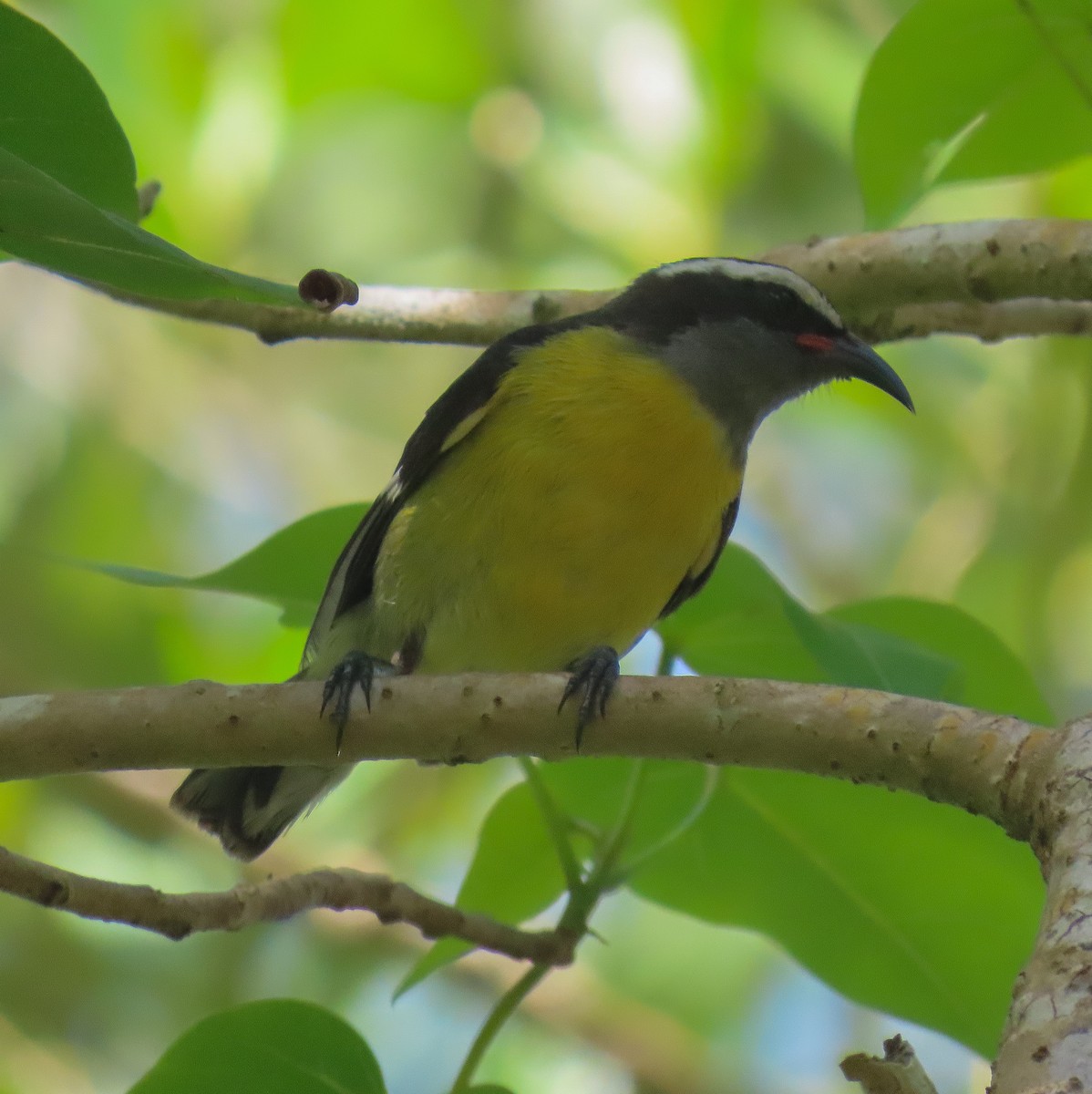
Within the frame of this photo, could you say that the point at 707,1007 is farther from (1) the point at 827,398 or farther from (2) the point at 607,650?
(2) the point at 607,650

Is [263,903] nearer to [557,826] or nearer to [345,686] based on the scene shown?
[345,686]

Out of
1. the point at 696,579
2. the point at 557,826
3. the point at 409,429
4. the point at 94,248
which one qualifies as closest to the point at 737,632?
the point at 696,579

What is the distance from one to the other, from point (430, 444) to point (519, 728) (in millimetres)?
1554

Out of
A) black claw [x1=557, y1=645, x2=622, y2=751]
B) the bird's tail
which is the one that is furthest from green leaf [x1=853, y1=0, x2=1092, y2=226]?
the bird's tail

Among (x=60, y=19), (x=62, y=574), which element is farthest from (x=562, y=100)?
(x=62, y=574)

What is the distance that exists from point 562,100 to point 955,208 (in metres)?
1.90

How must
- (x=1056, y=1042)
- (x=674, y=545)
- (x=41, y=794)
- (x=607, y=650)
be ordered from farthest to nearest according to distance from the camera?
(x=41, y=794) → (x=674, y=545) → (x=607, y=650) → (x=1056, y=1042)

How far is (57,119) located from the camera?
8.36 feet

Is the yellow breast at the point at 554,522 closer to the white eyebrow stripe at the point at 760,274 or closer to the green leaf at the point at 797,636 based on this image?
the green leaf at the point at 797,636

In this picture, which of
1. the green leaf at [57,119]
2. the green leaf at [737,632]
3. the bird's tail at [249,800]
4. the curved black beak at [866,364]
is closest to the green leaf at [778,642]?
the green leaf at [737,632]

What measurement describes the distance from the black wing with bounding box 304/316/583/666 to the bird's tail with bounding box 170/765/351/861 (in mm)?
329

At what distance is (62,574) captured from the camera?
680cm

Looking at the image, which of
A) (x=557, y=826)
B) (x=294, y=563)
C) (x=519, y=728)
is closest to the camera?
(x=519, y=728)

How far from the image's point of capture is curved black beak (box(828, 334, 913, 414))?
447cm
